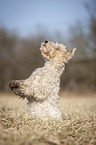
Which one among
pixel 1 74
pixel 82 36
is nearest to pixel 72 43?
pixel 82 36

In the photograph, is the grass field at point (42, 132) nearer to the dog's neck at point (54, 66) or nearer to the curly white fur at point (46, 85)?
the curly white fur at point (46, 85)

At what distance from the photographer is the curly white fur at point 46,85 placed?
140cm

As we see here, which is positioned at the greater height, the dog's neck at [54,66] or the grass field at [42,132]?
the dog's neck at [54,66]

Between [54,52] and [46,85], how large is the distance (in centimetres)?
34

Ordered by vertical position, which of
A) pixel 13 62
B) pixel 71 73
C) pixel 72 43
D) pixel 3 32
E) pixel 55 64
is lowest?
pixel 55 64

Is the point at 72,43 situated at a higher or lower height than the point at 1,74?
higher

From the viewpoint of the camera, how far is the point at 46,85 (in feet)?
4.76

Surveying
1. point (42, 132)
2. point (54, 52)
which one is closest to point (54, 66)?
point (54, 52)

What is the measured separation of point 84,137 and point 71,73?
4668mm

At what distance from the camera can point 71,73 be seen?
5.77 m

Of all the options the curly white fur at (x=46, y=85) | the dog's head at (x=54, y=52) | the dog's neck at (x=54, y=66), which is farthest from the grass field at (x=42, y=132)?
the dog's head at (x=54, y=52)

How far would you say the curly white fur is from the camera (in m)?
1.40

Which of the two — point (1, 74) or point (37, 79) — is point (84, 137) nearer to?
point (37, 79)

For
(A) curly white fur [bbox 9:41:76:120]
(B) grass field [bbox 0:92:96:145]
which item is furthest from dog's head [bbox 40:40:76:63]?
(B) grass field [bbox 0:92:96:145]
